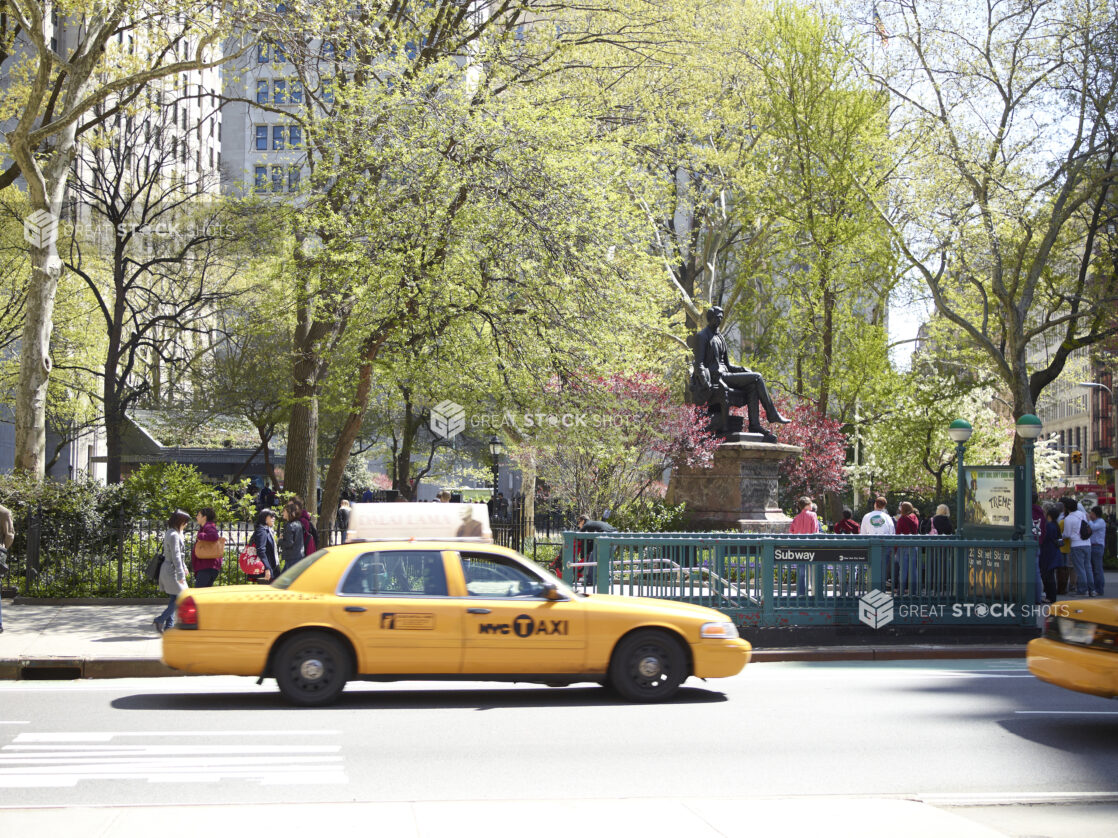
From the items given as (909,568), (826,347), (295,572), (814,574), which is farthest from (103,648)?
(826,347)

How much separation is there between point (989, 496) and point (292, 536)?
31.1ft

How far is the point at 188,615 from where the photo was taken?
31.6ft

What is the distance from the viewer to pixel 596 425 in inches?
813

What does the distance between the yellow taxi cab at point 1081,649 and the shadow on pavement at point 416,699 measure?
9.38 feet

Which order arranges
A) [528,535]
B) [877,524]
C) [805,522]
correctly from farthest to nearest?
[528,535] → [805,522] → [877,524]

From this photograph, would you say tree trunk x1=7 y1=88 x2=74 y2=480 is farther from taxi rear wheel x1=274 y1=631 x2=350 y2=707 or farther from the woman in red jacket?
the woman in red jacket

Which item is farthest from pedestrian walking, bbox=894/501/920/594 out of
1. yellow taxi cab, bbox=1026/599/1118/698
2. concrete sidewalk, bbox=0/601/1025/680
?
yellow taxi cab, bbox=1026/599/1118/698

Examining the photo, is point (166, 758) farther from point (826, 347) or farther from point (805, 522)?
point (826, 347)

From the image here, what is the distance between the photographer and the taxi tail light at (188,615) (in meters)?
9.59

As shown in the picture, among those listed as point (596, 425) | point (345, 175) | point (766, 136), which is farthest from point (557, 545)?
point (766, 136)

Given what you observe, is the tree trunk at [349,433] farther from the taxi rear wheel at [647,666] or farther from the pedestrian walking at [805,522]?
the taxi rear wheel at [647,666]

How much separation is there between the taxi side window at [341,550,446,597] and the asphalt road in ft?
3.32

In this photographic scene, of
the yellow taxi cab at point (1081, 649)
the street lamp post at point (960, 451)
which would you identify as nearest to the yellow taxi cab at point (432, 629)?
the yellow taxi cab at point (1081, 649)

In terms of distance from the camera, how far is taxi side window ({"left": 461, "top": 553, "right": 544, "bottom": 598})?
10.0 m
